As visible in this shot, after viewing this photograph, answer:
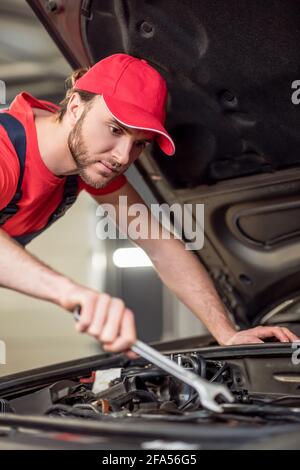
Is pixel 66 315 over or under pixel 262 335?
over

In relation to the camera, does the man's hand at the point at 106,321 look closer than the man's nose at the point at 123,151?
Yes

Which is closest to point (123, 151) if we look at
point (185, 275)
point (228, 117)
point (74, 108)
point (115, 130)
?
point (115, 130)

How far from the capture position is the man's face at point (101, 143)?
5.20ft

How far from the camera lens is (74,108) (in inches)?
65.8

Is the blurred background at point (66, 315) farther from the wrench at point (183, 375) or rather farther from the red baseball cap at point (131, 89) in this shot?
the wrench at point (183, 375)

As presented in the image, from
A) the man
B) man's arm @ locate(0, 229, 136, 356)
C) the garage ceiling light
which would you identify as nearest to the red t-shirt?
the man

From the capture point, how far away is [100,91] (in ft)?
5.23

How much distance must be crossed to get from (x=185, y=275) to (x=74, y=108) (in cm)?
61

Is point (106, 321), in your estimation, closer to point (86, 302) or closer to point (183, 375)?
point (86, 302)

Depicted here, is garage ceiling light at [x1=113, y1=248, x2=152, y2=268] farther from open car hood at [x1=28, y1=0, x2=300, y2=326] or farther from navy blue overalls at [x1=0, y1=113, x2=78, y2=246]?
navy blue overalls at [x1=0, y1=113, x2=78, y2=246]

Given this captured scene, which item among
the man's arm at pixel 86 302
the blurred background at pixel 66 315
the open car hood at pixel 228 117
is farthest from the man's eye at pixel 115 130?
the blurred background at pixel 66 315

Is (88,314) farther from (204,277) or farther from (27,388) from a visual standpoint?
(204,277)

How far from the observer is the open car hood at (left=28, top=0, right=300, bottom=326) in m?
1.48

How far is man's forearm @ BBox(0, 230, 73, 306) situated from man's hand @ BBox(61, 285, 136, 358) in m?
0.08
